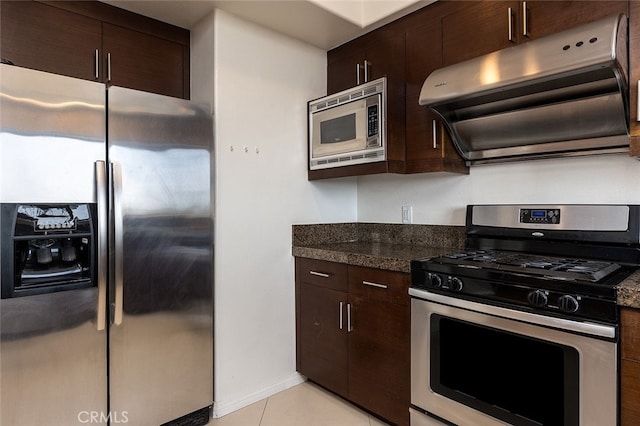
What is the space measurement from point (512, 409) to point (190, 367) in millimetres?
1582

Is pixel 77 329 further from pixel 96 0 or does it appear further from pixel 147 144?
pixel 96 0

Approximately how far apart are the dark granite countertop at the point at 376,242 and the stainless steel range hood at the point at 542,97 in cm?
56

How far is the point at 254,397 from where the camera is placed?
2344 millimetres

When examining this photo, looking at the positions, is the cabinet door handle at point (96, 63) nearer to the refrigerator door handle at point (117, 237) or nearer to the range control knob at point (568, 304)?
the refrigerator door handle at point (117, 237)

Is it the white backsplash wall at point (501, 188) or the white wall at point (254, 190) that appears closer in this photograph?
the white backsplash wall at point (501, 188)

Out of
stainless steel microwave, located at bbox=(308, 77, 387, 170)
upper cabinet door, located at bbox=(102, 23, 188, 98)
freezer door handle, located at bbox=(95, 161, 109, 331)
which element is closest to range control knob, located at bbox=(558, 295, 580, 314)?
stainless steel microwave, located at bbox=(308, 77, 387, 170)

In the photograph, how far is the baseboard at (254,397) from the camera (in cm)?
218

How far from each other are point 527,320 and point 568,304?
162 mm

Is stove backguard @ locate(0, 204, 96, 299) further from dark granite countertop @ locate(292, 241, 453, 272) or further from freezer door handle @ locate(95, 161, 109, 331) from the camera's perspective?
dark granite countertop @ locate(292, 241, 453, 272)

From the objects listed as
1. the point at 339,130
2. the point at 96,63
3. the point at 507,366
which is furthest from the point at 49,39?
the point at 507,366

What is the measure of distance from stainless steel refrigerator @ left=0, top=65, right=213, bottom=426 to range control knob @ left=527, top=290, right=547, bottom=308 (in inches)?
62.5

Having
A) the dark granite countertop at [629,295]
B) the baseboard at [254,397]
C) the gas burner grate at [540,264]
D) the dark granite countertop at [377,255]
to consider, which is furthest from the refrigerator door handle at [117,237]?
the dark granite countertop at [629,295]

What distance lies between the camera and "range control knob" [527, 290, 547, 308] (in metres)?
1.39

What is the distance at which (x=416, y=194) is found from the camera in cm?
260
